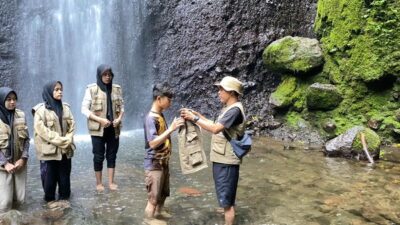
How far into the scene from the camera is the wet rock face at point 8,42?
14297 mm

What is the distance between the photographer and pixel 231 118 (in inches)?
178

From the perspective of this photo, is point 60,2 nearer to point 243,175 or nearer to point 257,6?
point 257,6

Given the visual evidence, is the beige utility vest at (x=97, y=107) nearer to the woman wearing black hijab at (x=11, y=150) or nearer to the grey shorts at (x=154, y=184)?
the woman wearing black hijab at (x=11, y=150)

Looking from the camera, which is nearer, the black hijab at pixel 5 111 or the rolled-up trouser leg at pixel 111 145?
the black hijab at pixel 5 111

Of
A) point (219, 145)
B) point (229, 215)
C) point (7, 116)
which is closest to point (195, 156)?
point (219, 145)

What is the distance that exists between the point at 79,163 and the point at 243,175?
350cm

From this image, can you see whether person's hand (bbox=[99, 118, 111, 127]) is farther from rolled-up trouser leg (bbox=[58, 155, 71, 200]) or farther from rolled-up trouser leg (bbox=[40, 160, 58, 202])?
rolled-up trouser leg (bbox=[40, 160, 58, 202])

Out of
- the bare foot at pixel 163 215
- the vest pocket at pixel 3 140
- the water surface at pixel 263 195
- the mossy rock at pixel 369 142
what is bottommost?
the water surface at pixel 263 195

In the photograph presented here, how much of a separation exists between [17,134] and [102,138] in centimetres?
119

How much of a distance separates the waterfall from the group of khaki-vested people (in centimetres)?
846

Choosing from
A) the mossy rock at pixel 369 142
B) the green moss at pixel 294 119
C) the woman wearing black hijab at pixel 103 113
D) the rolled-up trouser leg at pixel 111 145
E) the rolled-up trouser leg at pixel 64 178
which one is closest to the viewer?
the rolled-up trouser leg at pixel 64 178

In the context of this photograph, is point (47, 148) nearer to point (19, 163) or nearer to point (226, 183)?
point (19, 163)

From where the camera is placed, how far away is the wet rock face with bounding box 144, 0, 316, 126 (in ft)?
46.9

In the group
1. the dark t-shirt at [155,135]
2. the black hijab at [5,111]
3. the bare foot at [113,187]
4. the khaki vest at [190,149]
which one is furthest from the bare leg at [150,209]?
the black hijab at [5,111]
